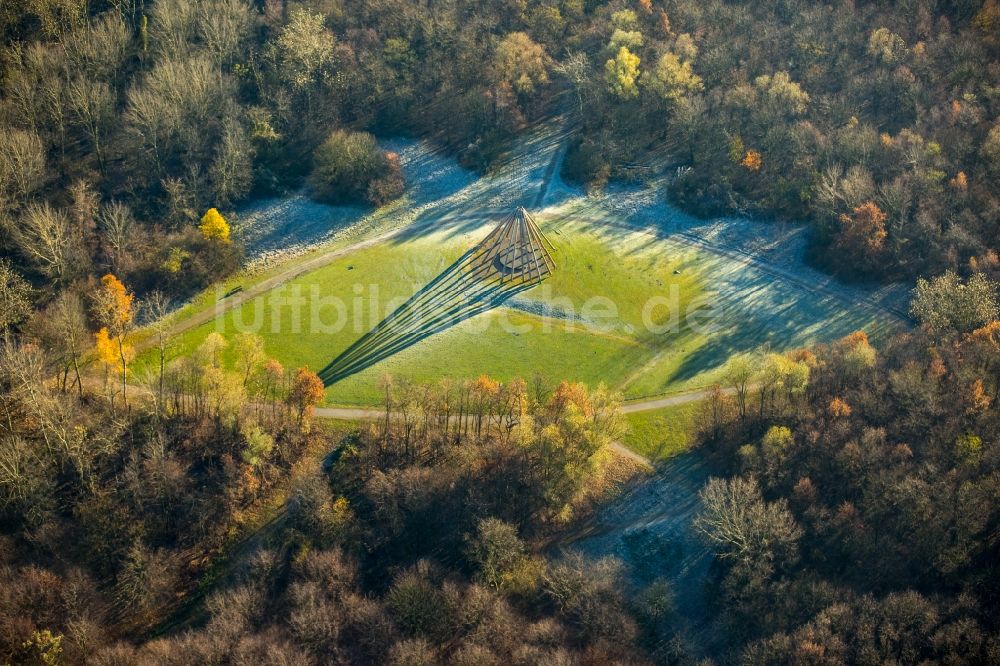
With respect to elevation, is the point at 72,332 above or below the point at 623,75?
below

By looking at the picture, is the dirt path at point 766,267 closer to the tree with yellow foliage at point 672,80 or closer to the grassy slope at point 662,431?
the tree with yellow foliage at point 672,80

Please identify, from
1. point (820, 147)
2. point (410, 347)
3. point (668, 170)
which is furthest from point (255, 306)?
point (820, 147)

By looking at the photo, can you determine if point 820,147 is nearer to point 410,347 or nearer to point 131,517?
point 410,347

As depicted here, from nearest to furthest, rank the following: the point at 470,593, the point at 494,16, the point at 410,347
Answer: the point at 470,593
the point at 410,347
the point at 494,16

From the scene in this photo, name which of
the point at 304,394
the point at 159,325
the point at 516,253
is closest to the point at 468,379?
the point at 304,394

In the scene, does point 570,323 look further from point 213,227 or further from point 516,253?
point 213,227

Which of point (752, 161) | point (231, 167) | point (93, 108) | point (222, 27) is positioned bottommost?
point (752, 161)

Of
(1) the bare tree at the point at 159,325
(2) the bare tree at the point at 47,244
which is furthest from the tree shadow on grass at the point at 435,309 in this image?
(2) the bare tree at the point at 47,244
